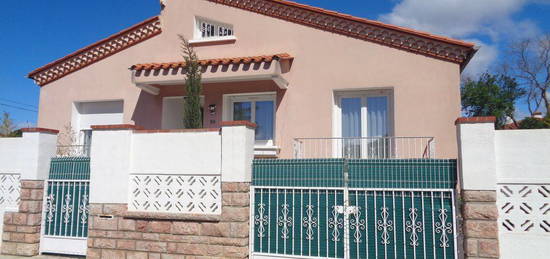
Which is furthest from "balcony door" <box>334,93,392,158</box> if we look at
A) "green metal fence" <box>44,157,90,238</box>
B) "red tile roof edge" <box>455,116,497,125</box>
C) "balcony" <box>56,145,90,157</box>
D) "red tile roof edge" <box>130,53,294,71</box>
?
"balcony" <box>56,145,90,157</box>

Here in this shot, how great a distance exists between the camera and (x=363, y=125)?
10.3 metres

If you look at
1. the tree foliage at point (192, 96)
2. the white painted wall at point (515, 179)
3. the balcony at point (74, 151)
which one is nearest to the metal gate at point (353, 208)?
the white painted wall at point (515, 179)

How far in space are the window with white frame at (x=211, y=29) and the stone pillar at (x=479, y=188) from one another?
7.84 metres

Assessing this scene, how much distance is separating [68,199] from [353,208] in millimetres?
5632

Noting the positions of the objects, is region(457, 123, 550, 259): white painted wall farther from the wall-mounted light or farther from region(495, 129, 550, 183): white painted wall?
the wall-mounted light

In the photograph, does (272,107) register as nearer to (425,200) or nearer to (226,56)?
(226,56)

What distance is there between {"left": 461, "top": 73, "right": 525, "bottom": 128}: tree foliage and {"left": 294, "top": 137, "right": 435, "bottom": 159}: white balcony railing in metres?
24.3

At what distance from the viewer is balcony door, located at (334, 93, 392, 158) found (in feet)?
33.0

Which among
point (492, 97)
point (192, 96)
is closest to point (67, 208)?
point (192, 96)

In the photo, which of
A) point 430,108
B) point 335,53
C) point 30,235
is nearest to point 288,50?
point 335,53

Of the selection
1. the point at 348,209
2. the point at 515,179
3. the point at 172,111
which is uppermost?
the point at 172,111

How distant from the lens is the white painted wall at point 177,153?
6.97 meters

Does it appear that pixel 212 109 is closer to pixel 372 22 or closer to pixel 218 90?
pixel 218 90

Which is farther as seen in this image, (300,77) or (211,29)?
(211,29)
